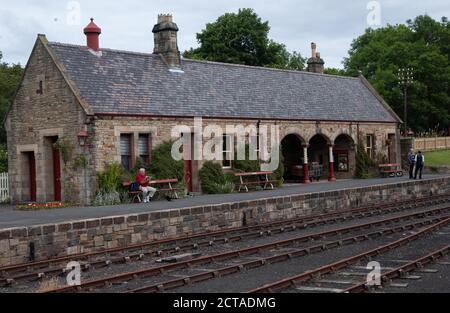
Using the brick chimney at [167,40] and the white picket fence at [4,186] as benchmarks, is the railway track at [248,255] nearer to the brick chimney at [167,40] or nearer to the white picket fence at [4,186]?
the brick chimney at [167,40]

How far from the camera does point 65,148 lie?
23.3m

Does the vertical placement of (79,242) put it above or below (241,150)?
below

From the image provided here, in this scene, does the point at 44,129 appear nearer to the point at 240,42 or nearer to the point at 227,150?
the point at 227,150

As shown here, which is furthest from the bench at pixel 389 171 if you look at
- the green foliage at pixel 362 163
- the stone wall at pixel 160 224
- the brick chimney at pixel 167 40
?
the brick chimney at pixel 167 40

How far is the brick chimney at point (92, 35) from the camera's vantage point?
25.7 metres

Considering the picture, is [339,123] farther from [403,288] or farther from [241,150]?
[403,288]

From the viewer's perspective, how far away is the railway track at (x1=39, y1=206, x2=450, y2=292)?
1059 cm

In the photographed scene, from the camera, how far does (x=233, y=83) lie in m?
30.2

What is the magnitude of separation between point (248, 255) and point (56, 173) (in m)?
13.2

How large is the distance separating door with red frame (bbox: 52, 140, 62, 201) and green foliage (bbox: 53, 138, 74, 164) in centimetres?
103

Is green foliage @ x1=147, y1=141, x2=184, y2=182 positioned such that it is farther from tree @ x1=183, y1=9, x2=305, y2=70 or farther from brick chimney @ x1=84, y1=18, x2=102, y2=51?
tree @ x1=183, y1=9, x2=305, y2=70

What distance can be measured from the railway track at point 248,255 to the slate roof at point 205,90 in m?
10.2

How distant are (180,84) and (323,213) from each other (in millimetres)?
8894
